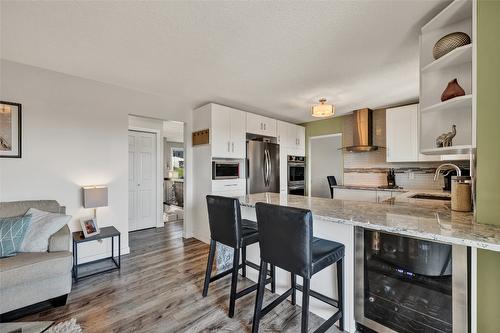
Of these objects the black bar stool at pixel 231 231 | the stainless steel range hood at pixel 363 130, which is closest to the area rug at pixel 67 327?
the black bar stool at pixel 231 231

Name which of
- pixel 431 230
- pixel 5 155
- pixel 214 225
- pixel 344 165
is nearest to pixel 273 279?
pixel 214 225

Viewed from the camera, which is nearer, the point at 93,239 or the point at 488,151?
the point at 488,151

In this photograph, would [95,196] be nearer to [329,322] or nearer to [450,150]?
[329,322]

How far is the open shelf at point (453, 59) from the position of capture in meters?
1.39

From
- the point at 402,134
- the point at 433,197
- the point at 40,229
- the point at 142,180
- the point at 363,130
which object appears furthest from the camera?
the point at 142,180

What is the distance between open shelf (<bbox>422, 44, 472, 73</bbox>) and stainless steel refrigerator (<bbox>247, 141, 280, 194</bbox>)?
2843mm

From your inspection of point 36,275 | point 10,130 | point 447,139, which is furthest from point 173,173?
point 447,139

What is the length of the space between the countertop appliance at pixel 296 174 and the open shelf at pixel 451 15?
350cm

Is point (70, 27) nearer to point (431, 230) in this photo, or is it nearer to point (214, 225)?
point (214, 225)

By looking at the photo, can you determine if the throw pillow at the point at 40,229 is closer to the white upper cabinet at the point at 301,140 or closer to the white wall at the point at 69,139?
the white wall at the point at 69,139

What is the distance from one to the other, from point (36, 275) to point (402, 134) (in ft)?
16.7

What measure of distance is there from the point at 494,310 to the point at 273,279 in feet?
4.99

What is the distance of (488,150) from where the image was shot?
1.23 meters

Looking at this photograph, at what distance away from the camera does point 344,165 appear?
4.93m
